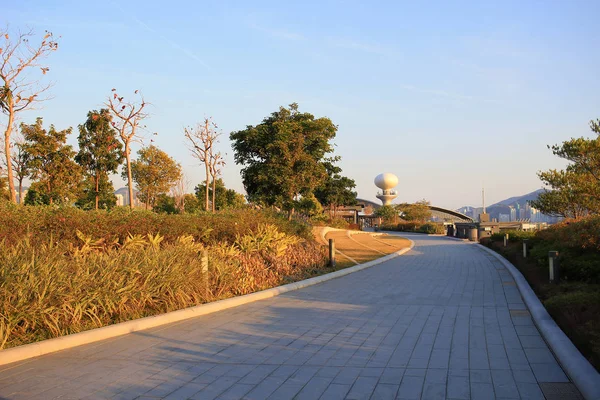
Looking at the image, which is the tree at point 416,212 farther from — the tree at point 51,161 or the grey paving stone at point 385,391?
the grey paving stone at point 385,391

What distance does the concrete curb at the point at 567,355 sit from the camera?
4672 mm

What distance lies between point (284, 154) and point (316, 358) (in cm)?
2925

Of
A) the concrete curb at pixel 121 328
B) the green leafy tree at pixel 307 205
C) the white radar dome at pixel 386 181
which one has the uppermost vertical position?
the white radar dome at pixel 386 181

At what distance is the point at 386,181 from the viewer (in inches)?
3981

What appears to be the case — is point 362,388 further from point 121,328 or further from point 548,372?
point 121,328

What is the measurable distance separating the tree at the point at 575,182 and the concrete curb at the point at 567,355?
715 inches

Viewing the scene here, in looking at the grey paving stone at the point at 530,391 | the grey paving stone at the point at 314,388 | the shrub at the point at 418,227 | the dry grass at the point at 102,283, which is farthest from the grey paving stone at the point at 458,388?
the shrub at the point at 418,227

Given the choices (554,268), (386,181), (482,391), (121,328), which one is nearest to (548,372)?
(482,391)

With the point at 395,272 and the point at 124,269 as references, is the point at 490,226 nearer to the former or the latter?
the point at 395,272

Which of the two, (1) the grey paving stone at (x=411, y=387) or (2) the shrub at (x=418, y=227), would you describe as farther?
(2) the shrub at (x=418, y=227)

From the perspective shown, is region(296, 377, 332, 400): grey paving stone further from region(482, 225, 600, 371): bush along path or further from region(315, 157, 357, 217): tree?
region(315, 157, 357, 217): tree

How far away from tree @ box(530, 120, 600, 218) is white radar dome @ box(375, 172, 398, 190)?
229 ft

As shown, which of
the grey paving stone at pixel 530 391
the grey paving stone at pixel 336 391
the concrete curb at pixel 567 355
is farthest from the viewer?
the grey paving stone at pixel 336 391

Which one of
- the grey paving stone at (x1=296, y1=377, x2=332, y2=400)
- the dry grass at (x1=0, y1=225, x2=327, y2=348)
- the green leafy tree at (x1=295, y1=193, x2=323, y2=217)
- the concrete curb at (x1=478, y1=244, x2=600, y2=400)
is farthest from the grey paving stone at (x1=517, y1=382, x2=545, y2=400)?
Result: the green leafy tree at (x1=295, y1=193, x2=323, y2=217)
